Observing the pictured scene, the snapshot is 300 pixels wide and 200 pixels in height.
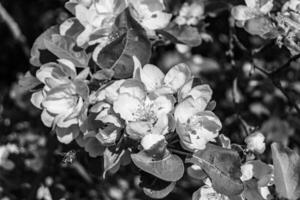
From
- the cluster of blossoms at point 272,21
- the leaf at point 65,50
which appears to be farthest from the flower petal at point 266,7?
the leaf at point 65,50

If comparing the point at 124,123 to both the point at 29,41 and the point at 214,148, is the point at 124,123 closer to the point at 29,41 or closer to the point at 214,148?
the point at 214,148

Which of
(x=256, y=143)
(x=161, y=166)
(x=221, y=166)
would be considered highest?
(x=161, y=166)

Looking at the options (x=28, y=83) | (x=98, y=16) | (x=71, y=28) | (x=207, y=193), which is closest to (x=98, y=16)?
(x=98, y=16)

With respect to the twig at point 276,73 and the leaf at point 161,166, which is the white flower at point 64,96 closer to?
the leaf at point 161,166

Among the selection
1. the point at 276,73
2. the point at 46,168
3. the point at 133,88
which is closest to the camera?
the point at 133,88

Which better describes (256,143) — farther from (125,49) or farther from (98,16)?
(98,16)

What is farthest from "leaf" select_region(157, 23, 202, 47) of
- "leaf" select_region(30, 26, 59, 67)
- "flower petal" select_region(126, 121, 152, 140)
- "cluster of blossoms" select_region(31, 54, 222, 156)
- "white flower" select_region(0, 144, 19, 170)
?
"white flower" select_region(0, 144, 19, 170)
